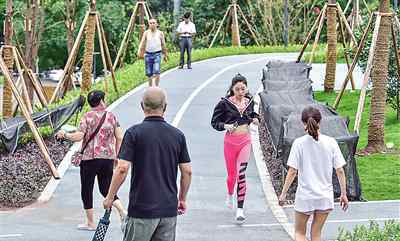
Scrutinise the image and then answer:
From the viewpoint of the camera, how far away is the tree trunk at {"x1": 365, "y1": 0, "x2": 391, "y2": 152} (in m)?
14.2

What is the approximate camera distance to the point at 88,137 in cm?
968

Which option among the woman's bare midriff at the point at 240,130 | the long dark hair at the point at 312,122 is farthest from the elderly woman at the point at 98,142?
the long dark hair at the point at 312,122

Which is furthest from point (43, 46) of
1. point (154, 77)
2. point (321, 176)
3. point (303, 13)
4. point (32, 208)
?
point (321, 176)

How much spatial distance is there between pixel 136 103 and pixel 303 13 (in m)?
20.6

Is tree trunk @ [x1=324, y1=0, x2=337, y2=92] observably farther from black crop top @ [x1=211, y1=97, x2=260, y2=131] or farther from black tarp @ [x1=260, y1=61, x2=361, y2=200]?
black crop top @ [x1=211, y1=97, x2=260, y2=131]

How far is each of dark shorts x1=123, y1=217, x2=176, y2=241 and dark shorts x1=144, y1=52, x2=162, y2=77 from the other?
492 inches

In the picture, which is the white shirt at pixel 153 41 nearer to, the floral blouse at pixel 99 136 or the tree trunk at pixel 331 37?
the tree trunk at pixel 331 37

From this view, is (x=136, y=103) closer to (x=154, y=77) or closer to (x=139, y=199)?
(x=154, y=77)

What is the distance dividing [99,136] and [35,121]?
4.17 metres

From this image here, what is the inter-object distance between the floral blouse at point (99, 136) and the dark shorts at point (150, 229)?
278cm

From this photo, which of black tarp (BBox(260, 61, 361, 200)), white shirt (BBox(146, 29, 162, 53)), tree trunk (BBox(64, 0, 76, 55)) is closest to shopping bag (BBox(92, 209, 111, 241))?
black tarp (BBox(260, 61, 361, 200))

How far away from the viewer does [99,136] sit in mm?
9664

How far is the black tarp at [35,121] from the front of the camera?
12.4 m

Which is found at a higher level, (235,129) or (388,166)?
(235,129)
